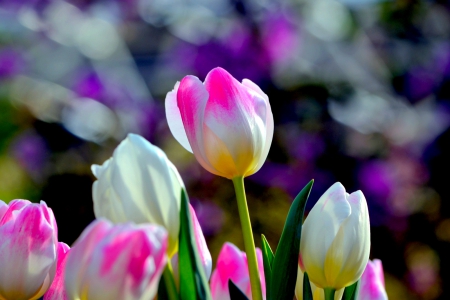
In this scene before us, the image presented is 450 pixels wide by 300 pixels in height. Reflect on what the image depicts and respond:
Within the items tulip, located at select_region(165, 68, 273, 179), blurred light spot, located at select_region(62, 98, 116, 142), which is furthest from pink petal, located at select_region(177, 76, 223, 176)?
blurred light spot, located at select_region(62, 98, 116, 142)

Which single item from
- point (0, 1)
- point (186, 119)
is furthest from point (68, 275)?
point (0, 1)

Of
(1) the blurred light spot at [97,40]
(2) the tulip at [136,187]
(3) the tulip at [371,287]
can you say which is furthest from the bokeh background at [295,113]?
(2) the tulip at [136,187]

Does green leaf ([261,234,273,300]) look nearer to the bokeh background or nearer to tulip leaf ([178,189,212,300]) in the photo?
tulip leaf ([178,189,212,300])

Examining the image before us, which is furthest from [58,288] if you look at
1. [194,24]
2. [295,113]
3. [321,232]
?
[194,24]

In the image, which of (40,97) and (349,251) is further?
(40,97)

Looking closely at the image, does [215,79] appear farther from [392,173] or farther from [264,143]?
[392,173]

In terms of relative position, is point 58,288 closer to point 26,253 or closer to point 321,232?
point 26,253
